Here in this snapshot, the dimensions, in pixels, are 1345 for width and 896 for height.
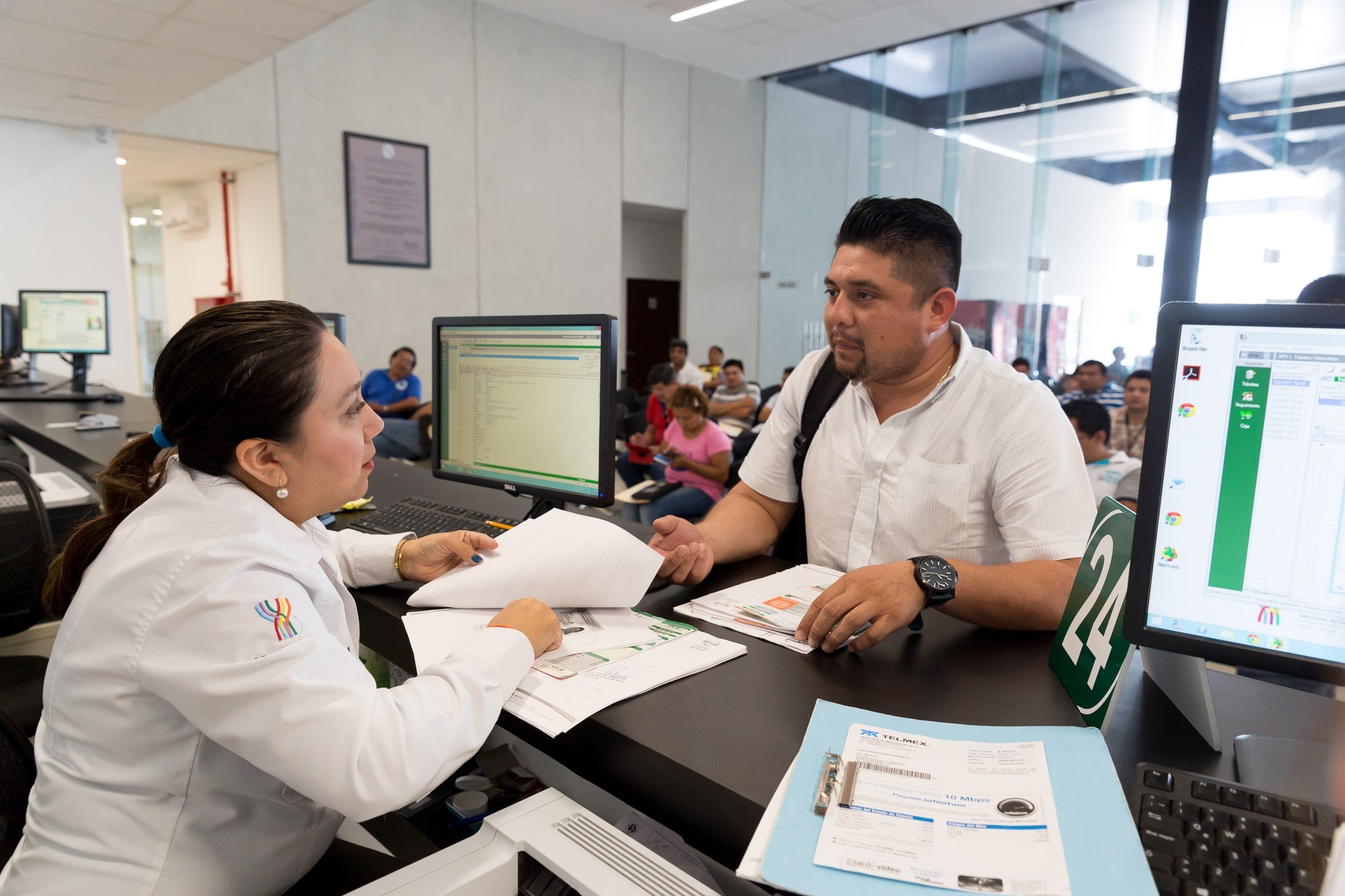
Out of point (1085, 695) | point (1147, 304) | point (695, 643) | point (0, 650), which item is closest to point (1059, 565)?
point (1085, 695)

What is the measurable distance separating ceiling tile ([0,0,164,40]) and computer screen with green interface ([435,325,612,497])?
3068mm

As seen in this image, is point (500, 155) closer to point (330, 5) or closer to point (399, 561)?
point (330, 5)

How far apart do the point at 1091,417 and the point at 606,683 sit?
9.35ft

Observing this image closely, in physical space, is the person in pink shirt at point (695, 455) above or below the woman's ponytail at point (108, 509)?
below

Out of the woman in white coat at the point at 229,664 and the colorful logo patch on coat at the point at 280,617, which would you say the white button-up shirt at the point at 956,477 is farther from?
the colorful logo patch on coat at the point at 280,617

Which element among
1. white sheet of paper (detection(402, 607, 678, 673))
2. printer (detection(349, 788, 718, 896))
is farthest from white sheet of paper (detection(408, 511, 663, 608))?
printer (detection(349, 788, 718, 896))

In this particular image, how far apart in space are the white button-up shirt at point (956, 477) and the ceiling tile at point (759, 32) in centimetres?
687

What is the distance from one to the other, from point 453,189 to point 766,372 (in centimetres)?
433

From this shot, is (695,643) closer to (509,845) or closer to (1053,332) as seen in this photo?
(509,845)

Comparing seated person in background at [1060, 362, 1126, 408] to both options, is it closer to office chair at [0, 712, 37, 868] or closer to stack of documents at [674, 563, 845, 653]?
Result: stack of documents at [674, 563, 845, 653]

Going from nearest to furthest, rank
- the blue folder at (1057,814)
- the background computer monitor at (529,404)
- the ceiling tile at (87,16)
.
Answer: the blue folder at (1057,814), the background computer monitor at (529,404), the ceiling tile at (87,16)

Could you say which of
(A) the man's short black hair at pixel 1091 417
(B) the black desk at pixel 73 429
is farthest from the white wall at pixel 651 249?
(A) the man's short black hair at pixel 1091 417

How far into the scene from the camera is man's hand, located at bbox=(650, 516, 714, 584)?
4.03 feet

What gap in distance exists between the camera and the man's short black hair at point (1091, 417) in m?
3.13
